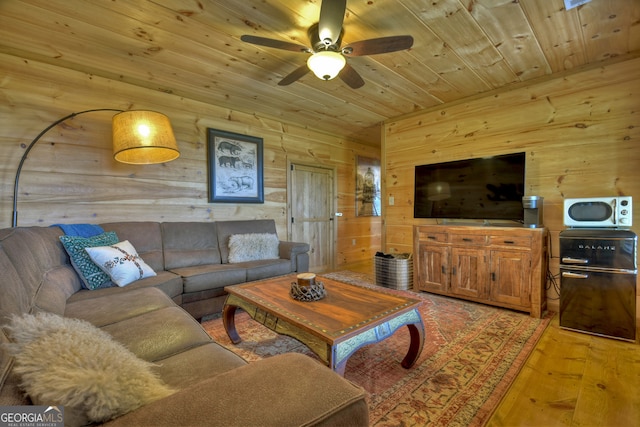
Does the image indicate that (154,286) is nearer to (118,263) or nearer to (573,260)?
(118,263)

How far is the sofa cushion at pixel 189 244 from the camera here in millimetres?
2885

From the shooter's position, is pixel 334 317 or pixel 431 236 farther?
pixel 431 236

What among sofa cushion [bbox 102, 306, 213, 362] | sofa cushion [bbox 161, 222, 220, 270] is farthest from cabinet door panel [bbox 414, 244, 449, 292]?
sofa cushion [bbox 102, 306, 213, 362]

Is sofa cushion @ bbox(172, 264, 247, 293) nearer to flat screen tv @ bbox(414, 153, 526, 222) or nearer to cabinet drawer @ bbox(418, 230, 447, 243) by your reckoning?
cabinet drawer @ bbox(418, 230, 447, 243)

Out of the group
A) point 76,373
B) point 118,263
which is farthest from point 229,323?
point 76,373

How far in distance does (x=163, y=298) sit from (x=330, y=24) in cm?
204

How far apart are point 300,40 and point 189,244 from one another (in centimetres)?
227

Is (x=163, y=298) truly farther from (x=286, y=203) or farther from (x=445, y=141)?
(x=445, y=141)

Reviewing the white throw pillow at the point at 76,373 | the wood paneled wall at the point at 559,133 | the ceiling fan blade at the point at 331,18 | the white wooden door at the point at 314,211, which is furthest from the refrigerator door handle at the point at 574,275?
the white wooden door at the point at 314,211

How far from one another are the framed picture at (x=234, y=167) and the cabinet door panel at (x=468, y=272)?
8.43ft

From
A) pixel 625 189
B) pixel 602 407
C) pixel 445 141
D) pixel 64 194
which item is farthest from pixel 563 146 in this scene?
pixel 64 194

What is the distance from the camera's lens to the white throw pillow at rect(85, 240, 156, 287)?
7.04 feet

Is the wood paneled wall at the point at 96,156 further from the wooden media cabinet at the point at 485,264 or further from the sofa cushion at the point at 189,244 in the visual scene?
the wooden media cabinet at the point at 485,264

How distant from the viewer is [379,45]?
1899 mm
